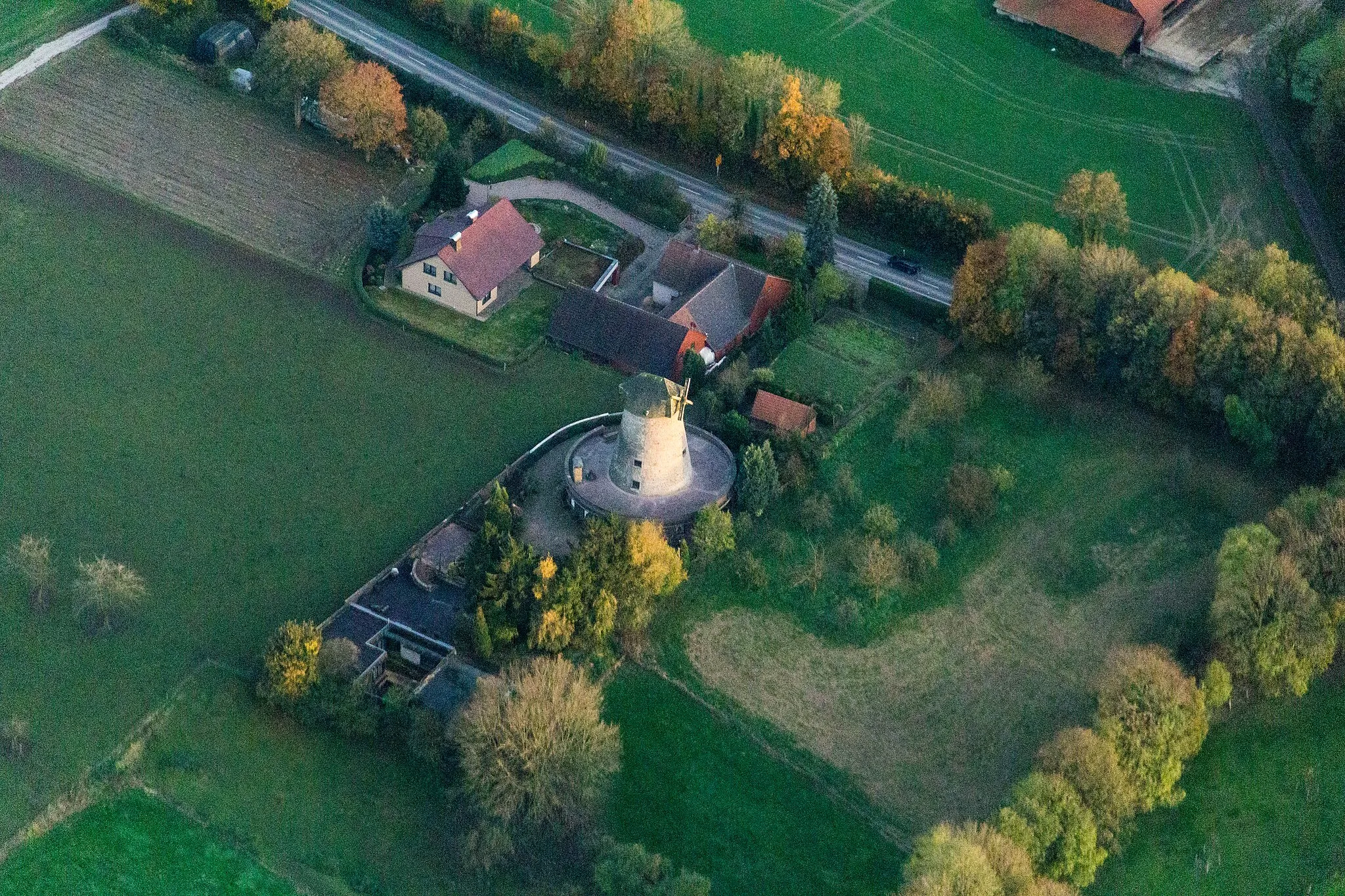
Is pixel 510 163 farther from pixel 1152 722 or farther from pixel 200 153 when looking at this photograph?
pixel 1152 722

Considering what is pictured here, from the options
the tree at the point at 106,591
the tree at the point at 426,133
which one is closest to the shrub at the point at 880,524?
the tree at the point at 106,591

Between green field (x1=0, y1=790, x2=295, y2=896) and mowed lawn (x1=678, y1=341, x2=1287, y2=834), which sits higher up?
mowed lawn (x1=678, y1=341, x2=1287, y2=834)

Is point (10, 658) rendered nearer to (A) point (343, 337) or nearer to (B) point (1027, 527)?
(A) point (343, 337)

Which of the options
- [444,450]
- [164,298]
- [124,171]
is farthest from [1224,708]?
[124,171]

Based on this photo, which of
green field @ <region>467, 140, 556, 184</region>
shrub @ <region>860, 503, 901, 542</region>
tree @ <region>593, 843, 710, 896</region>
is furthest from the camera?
green field @ <region>467, 140, 556, 184</region>

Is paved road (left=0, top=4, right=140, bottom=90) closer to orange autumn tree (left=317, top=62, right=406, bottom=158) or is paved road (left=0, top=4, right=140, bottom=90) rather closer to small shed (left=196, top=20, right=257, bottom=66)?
small shed (left=196, top=20, right=257, bottom=66)

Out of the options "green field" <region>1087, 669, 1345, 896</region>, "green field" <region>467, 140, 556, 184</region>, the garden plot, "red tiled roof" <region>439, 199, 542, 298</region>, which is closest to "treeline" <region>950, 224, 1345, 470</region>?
"green field" <region>1087, 669, 1345, 896</region>

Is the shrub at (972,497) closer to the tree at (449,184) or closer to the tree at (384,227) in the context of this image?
the tree at (384,227)
